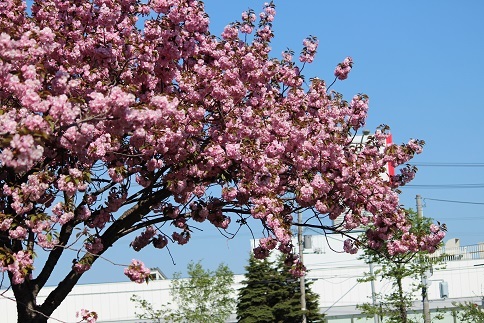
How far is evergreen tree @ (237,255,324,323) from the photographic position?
4422 centimetres

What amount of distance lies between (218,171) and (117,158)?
1.46 metres

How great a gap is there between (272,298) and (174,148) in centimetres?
3331

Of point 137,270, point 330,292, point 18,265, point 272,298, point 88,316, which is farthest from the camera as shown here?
point 330,292

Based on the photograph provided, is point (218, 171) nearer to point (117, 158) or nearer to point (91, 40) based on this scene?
point (117, 158)

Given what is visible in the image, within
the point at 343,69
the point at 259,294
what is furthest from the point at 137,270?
the point at 259,294

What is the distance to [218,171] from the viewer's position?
1309 centimetres

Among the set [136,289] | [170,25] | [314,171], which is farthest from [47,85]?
[136,289]

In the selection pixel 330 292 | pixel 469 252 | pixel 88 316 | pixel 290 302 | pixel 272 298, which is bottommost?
pixel 88 316

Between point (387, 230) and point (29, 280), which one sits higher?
point (387, 230)

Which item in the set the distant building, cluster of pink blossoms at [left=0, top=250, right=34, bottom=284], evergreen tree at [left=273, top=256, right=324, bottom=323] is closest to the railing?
the distant building

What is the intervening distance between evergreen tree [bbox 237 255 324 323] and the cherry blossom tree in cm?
2937

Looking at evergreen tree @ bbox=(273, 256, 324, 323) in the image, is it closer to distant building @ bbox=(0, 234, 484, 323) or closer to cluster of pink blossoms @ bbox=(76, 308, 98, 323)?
distant building @ bbox=(0, 234, 484, 323)

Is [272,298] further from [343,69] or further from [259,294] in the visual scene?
[343,69]

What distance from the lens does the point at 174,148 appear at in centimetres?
1245
